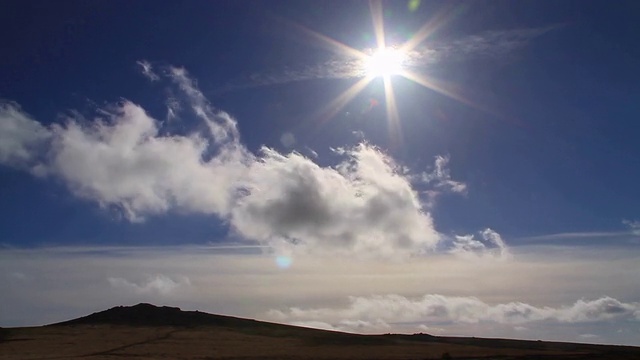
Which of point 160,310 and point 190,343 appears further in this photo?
point 160,310

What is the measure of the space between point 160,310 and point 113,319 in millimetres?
13153

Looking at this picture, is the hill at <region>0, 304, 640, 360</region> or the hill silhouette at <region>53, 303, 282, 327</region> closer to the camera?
the hill at <region>0, 304, 640, 360</region>

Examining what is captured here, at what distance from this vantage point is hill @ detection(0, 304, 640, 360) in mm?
97125

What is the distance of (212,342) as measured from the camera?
113438mm

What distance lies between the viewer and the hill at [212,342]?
9712 centimetres

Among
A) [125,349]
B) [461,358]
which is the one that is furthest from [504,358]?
[125,349]

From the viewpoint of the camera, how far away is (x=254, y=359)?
90500 millimetres

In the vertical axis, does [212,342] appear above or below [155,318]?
below

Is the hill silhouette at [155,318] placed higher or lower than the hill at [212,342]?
higher

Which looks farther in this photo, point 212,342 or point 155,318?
point 155,318

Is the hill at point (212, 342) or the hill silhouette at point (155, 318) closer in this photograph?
the hill at point (212, 342)

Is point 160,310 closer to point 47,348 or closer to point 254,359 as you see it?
point 47,348

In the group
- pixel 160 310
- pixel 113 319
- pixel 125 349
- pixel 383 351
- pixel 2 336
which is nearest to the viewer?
pixel 125 349

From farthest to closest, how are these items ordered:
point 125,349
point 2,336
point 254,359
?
1. point 2,336
2. point 125,349
3. point 254,359
